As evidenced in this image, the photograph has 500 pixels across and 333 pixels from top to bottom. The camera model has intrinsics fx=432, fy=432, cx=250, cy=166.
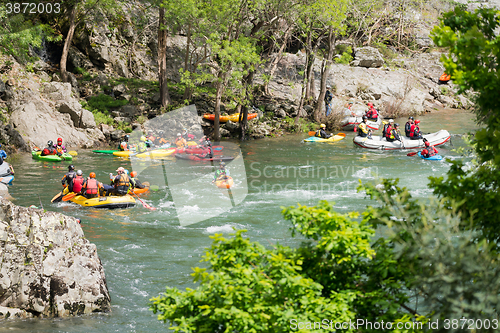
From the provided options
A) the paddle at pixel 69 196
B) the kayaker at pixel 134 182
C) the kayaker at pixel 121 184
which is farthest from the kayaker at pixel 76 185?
the kayaker at pixel 134 182

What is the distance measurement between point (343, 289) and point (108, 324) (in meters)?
4.29

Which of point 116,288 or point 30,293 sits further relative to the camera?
point 116,288

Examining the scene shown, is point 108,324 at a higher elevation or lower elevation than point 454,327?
lower

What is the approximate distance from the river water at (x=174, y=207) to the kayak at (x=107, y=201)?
0.19 metres

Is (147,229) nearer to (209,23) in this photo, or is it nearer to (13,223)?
(13,223)

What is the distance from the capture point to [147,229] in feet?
37.2

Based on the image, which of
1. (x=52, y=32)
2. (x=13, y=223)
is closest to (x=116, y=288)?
(x=13, y=223)

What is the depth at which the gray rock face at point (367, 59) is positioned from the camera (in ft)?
116

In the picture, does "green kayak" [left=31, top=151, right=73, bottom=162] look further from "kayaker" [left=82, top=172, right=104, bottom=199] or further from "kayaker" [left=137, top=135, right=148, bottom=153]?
"kayaker" [left=82, top=172, right=104, bottom=199]

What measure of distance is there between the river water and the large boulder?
2514 mm

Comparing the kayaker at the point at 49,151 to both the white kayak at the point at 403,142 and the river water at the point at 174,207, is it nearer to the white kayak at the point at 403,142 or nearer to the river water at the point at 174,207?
the river water at the point at 174,207

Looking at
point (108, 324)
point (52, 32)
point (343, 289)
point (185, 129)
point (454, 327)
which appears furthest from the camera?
point (52, 32)

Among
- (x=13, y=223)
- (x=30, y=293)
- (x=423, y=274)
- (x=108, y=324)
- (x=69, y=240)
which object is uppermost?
(x=423, y=274)

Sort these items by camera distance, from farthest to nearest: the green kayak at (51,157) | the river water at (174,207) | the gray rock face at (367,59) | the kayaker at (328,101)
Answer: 1. the gray rock face at (367,59)
2. the kayaker at (328,101)
3. the green kayak at (51,157)
4. the river water at (174,207)
